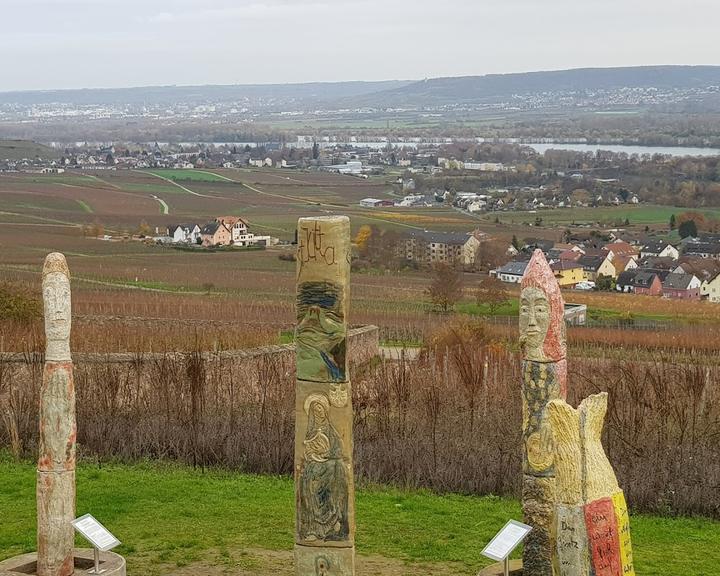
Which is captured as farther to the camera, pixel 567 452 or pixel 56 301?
pixel 56 301

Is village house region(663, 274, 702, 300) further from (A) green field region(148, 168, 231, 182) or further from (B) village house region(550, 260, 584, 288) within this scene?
(A) green field region(148, 168, 231, 182)

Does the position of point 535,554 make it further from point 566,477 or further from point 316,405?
point 566,477

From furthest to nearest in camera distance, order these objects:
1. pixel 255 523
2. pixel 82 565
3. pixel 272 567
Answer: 1. pixel 255 523
2. pixel 272 567
3. pixel 82 565

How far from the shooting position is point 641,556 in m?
12.3

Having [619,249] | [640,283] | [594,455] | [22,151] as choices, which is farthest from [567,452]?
[22,151]

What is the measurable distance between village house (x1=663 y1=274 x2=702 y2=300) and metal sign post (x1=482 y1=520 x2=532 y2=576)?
1593 inches

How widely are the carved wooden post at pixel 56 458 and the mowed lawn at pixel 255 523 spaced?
4.14 ft

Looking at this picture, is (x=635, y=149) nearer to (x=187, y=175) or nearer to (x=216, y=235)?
(x=187, y=175)

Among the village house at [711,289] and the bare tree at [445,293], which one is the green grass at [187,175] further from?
the bare tree at [445,293]

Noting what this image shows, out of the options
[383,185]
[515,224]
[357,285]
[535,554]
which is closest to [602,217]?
[515,224]

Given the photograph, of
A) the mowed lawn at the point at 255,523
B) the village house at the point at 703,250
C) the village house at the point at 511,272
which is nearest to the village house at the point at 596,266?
the village house at the point at 511,272

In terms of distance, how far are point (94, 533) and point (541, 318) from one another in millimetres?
4183

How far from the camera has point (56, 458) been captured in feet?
34.8

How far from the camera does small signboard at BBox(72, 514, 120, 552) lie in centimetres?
1016
